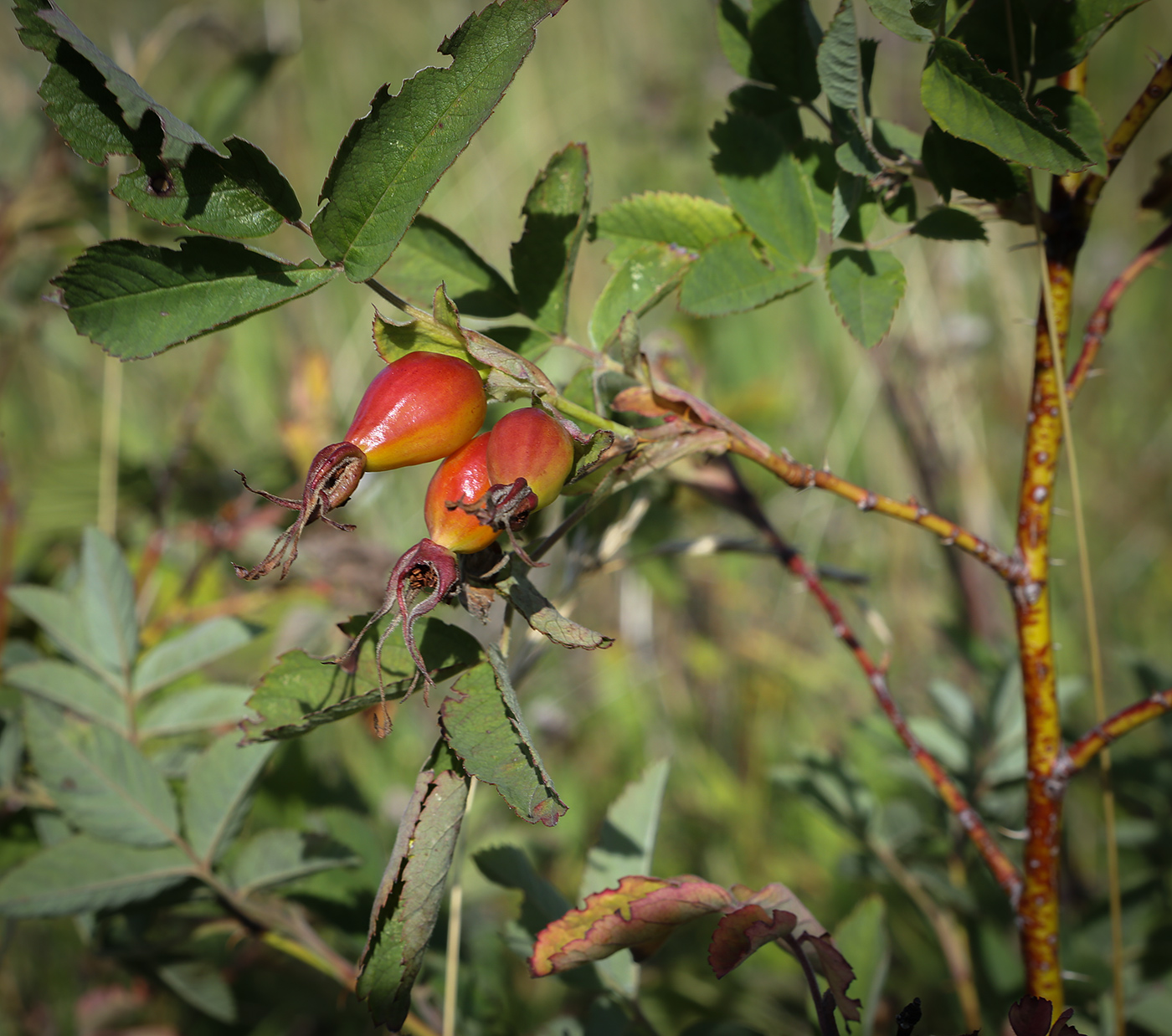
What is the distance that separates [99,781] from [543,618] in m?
0.63

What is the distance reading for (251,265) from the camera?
0.58m

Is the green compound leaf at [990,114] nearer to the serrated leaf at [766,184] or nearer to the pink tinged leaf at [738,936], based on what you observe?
the serrated leaf at [766,184]

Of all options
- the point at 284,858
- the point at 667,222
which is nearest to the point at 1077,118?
the point at 667,222

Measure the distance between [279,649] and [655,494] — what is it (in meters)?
0.82

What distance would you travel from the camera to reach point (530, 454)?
52 cm

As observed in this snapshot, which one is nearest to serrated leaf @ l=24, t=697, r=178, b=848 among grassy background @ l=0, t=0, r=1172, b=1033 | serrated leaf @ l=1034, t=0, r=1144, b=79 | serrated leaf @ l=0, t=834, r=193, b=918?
serrated leaf @ l=0, t=834, r=193, b=918

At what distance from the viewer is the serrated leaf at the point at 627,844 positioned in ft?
2.76

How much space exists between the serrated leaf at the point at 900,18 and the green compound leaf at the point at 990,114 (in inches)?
0.9

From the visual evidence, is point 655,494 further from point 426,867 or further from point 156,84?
point 156,84

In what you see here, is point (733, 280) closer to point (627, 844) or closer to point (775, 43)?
point (775, 43)

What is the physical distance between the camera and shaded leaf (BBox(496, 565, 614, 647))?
52cm

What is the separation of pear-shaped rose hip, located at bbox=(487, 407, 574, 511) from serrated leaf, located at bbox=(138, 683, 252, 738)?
680 millimetres

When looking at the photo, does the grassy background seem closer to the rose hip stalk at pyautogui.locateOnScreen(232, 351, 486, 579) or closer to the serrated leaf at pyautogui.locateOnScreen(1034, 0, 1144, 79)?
the rose hip stalk at pyautogui.locateOnScreen(232, 351, 486, 579)

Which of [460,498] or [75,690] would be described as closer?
[460,498]
